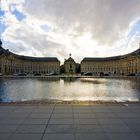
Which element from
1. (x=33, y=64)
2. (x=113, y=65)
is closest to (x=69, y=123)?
(x=113, y=65)

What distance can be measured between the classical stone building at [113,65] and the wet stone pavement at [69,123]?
116m

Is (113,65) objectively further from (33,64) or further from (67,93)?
(67,93)

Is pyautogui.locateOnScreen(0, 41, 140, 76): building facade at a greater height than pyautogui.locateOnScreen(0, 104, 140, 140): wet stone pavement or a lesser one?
greater

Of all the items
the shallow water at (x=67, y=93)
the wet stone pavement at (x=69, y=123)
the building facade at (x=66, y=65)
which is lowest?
the shallow water at (x=67, y=93)

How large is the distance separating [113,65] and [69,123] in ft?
530

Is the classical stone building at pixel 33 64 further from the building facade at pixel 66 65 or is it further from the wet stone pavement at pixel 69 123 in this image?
the wet stone pavement at pixel 69 123

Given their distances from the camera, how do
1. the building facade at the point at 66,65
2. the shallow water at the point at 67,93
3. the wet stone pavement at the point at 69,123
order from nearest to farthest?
the wet stone pavement at the point at 69,123, the shallow water at the point at 67,93, the building facade at the point at 66,65

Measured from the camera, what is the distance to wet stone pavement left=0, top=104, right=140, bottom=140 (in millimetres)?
5207

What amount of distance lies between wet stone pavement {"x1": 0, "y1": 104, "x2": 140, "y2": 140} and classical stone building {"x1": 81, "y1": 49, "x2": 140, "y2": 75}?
11630 cm

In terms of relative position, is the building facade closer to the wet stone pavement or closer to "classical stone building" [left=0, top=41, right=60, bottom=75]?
"classical stone building" [left=0, top=41, right=60, bottom=75]

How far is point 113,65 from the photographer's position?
164250 mm

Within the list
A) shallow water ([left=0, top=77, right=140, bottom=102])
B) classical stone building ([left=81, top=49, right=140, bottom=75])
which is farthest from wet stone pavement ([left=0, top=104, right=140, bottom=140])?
classical stone building ([left=81, top=49, right=140, bottom=75])

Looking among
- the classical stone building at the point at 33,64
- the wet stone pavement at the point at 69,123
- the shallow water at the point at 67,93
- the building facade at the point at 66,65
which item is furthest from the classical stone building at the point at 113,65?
the wet stone pavement at the point at 69,123

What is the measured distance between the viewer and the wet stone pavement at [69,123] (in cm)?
521
